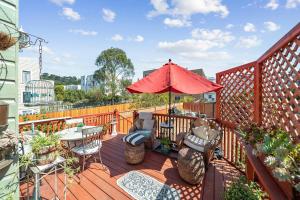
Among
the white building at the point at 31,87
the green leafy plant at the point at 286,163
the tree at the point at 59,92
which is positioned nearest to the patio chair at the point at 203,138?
the green leafy plant at the point at 286,163

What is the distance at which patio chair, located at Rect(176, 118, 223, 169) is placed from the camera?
133 inches

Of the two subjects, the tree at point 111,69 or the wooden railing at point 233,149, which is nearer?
the wooden railing at point 233,149

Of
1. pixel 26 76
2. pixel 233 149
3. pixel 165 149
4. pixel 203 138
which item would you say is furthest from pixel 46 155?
pixel 26 76

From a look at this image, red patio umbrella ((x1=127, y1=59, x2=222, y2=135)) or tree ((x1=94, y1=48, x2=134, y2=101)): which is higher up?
tree ((x1=94, y1=48, x2=134, y2=101))

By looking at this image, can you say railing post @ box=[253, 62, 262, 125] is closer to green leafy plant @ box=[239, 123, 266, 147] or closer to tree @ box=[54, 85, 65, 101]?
green leafy plant @ box=[239, 123, 266, 147]

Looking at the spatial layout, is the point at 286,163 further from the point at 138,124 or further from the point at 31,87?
the point at 31,87

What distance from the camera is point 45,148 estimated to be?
208 cm

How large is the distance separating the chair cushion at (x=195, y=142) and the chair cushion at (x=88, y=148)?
6.20ft

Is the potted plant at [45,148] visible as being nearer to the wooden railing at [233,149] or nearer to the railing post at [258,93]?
the wooden railing at [233,149]

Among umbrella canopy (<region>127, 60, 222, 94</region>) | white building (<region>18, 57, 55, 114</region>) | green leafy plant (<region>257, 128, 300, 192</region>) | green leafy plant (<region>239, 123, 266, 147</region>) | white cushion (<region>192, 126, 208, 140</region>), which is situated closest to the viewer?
green leafy plant (<region>257, 128, 300, 192</region>)

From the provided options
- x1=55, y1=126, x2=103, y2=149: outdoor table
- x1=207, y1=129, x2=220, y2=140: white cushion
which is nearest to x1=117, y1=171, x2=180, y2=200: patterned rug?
x1=55, y1=126, x2=103, y2=149: outdoor table

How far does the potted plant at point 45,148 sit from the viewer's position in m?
2.04

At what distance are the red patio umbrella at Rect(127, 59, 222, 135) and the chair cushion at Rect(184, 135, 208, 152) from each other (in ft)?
3.46

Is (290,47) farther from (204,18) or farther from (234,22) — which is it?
(204,18)
